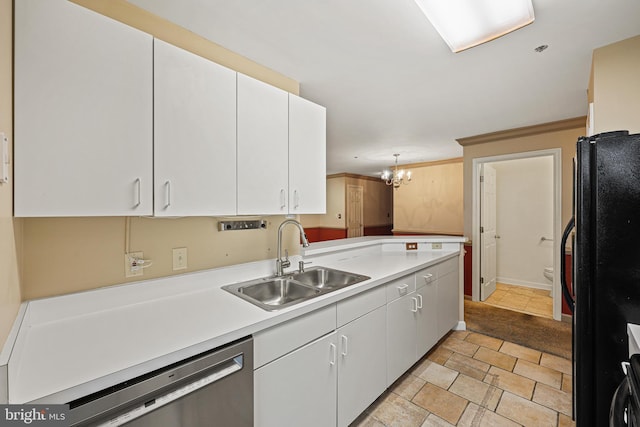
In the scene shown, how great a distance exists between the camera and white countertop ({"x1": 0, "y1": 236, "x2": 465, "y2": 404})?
2.56 feet

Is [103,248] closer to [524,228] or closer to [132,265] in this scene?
[132,265]

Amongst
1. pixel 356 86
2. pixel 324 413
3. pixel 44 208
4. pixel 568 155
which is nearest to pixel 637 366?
pixel 324 413

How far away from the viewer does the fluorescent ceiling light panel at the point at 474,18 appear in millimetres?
1347

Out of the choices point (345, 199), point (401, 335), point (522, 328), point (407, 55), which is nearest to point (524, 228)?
point (522, 328)

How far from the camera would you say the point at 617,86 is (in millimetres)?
1739

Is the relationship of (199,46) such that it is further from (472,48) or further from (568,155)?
(568,155)

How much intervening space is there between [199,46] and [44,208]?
123 cm

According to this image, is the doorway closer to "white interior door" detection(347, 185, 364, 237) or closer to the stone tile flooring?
the stone tile flooring

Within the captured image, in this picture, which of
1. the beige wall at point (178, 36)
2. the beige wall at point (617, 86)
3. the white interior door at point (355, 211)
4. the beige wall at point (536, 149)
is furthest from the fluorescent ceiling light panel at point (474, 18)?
the white interior door at point (355, 211)

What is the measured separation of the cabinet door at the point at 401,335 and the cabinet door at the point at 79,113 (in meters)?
1.65

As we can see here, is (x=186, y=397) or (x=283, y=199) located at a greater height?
(x=283, y=199)

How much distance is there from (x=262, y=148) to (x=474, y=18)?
4.42 feet

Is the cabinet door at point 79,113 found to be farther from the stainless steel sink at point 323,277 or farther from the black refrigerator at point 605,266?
the black refrigerator at point 605,266

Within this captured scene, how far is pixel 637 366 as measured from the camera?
77 centimetres
